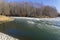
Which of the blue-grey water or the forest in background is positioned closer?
the blue-grey water

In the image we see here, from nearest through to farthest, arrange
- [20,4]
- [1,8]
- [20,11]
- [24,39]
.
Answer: [24,39] → [1,8] → [20,11] → [20,4]

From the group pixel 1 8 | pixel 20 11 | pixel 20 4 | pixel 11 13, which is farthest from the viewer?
pixel 20 4

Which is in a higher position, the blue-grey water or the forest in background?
the blue-grey water

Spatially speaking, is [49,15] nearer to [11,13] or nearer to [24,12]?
[24,12]

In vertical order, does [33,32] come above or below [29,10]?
above

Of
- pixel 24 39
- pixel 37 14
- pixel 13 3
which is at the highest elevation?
pixel 24 39

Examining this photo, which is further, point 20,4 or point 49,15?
point 20,4

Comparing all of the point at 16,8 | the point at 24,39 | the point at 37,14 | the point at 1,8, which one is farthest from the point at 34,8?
the point at 24,39

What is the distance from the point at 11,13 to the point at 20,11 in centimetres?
872

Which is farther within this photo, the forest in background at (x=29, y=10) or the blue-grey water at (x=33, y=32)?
the forest in background at (x=29, y=10)

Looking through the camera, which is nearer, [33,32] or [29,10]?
[33,32]

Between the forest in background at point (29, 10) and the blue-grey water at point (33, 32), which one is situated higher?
the blue-grey water at point (33, 32)

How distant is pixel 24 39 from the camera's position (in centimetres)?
1572

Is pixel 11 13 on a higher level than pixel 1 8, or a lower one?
lower
